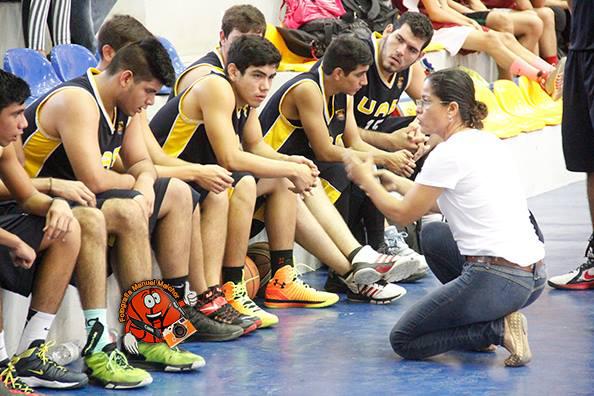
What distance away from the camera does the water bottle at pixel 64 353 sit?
4373mm

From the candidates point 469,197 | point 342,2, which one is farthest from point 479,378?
point 342,2

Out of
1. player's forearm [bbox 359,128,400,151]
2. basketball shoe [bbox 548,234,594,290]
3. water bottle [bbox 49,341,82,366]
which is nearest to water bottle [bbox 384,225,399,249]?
player's forearm [bbox 359,128,400,151]

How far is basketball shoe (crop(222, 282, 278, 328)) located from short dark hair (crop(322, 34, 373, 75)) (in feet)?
4.19

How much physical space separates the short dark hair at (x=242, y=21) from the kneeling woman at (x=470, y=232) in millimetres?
1517

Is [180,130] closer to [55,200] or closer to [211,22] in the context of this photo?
[55,200]

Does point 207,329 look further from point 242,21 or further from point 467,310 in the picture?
point 242,21

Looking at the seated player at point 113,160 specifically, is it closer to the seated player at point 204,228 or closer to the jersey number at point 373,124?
the seated player at point 204,228

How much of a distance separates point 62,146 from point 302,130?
178cm

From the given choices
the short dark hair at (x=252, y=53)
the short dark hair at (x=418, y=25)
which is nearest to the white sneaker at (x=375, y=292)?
the short dark hair at (x=252, y=53)

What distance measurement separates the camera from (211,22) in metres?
8.84

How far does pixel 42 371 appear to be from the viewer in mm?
4066

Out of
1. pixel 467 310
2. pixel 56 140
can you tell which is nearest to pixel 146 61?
pixel 56 140

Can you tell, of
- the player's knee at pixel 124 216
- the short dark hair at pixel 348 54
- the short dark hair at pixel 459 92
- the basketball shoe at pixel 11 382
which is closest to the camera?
the basketball shoe at pixel 11 382

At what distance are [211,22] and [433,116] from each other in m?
4.50
